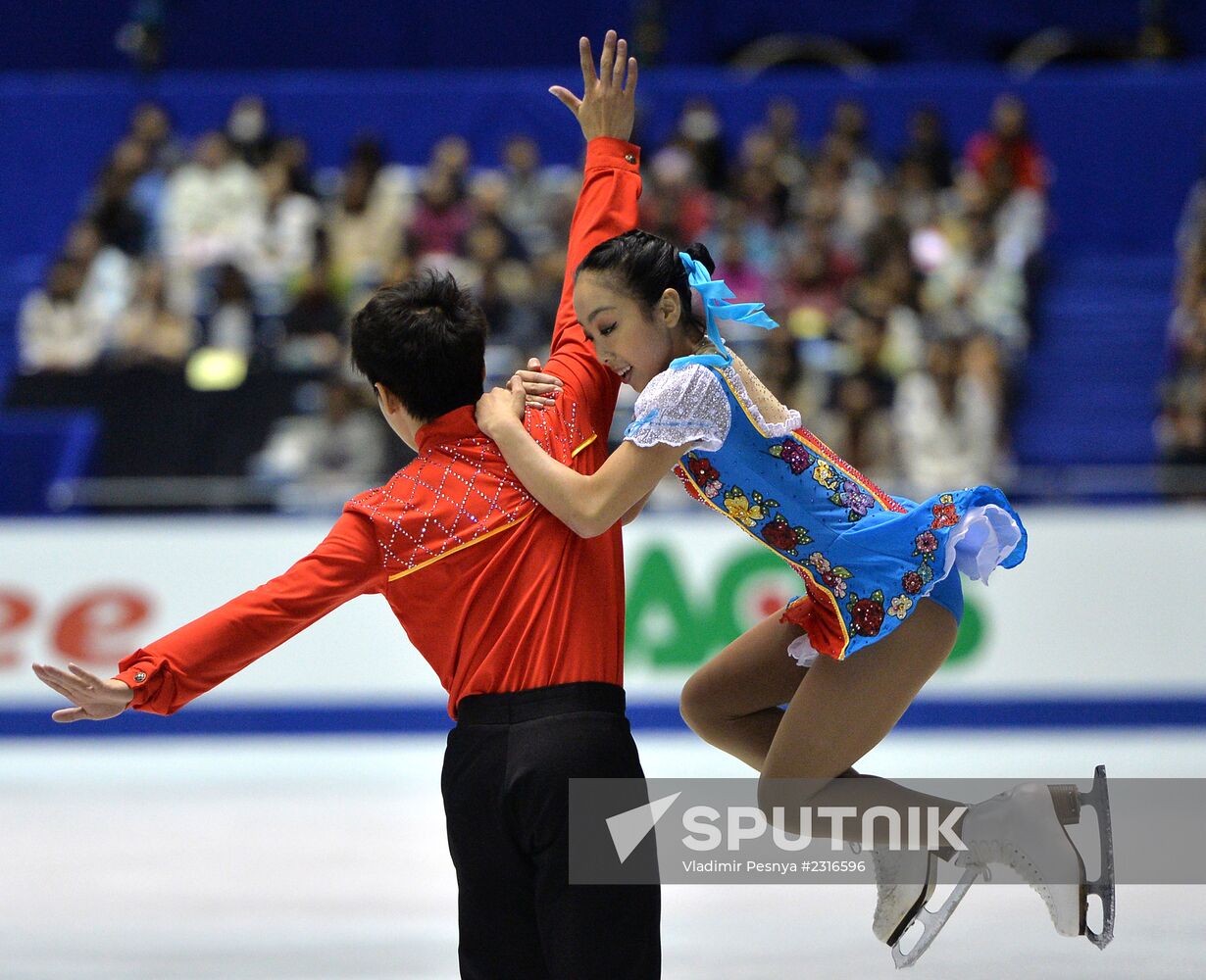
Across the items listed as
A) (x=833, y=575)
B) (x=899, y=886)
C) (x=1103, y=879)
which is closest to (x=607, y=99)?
(x=833, y=575)

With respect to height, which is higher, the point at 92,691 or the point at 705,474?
the point at 705,474

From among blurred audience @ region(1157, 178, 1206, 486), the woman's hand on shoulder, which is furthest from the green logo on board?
the woman's hand on shoulder

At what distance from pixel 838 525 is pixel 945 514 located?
0.23 metres

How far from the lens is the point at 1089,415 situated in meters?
10.2

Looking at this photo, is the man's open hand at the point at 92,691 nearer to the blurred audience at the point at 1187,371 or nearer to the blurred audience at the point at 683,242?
the blurred audience at the point at 683,242

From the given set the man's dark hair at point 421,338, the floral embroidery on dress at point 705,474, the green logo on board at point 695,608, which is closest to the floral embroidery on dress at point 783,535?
the floral embroidery on dress at point 705,474

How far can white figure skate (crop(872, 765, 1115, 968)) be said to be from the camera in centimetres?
316

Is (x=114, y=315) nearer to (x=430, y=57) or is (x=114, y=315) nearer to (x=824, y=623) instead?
(x=430, y=57)

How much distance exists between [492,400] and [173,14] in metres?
11.6

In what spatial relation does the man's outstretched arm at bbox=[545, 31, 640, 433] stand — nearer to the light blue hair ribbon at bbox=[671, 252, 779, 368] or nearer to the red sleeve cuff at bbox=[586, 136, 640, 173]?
the red sleeve cuff at bbox=[586, 136, 640, 173]

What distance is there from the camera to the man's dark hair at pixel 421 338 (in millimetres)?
2742

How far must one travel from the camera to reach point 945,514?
3.29m

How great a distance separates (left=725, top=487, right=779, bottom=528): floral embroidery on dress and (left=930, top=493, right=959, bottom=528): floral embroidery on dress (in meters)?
0.34

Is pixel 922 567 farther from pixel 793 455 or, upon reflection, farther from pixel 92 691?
pixel 92 691
